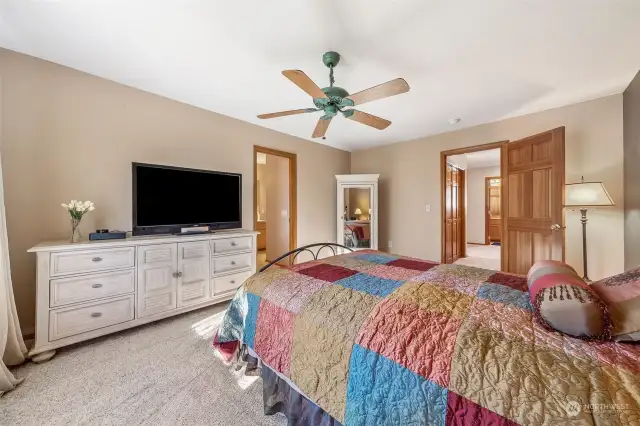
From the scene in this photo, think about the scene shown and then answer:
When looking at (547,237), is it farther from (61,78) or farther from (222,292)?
(61,78)

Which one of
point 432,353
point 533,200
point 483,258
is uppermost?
point 533,200

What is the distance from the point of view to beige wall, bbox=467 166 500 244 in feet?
23.8

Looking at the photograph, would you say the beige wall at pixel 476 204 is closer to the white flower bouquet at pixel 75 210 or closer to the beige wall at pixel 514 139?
the beige wall at pixel 514 139

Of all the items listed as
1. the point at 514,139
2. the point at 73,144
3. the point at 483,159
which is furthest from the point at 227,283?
the point at 483,159

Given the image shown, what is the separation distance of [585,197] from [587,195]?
0.03 m

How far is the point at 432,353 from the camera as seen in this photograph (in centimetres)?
83

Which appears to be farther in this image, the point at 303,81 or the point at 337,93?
the point at 337,93

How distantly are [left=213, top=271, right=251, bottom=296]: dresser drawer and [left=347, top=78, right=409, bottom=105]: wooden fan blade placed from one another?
2.37m

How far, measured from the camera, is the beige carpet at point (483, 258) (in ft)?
15.5

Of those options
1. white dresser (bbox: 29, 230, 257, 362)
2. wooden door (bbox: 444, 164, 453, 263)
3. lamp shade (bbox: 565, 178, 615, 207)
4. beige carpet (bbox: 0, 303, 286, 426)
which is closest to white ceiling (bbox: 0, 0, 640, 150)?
lamp shade (bbox: 565, 178, 615, 207)

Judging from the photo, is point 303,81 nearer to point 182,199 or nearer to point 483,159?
point 182,199

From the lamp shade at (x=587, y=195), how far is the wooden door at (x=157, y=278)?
167 inches

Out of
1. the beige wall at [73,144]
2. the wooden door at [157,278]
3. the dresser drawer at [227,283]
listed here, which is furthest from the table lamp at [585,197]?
the wooden door at [157,278]

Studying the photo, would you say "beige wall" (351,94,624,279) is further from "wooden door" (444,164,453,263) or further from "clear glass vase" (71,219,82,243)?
"clear glass vase" (71,219,82,243)
